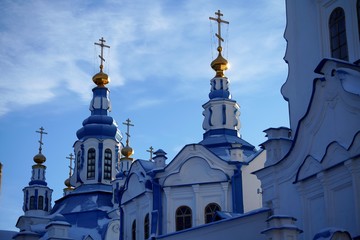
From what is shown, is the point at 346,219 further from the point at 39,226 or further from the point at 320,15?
the point at 39,226

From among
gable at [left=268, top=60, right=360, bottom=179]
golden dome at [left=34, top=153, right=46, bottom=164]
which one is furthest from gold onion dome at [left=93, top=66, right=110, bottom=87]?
gable at [left=268, top=60, right=360, bottom=179]

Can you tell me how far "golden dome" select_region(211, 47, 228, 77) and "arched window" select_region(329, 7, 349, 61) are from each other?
10.0 m

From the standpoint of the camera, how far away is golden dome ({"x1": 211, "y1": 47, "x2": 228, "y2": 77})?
26703 millimetres

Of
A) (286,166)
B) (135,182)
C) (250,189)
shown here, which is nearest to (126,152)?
(135,182)

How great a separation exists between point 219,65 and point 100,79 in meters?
9.45

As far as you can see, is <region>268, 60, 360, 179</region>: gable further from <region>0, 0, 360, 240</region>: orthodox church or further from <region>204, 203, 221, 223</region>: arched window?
<region>204, 203, 221, 223</region>: arched window

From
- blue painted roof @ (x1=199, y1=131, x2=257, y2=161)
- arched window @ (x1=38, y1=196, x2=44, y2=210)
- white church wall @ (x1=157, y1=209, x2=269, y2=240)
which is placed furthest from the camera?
arched window @ (x1=38, y1=196, x2=44, y2=210)

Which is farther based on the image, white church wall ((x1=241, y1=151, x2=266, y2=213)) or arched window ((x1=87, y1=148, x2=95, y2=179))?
arched window ((x1=87, y1=148, x2=95, y2=179))

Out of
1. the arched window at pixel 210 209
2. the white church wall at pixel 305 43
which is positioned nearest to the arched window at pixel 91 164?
the arched window at pixel 210 209

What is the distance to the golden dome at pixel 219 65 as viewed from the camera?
26703mm

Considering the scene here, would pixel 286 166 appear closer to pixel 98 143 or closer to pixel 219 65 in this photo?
pixel 219 65

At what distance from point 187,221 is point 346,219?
28.2 feet

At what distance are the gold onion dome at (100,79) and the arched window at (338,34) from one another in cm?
1917

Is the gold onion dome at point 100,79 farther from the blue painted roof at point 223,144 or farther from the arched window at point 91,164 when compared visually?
the blue painted roof at point 223,144
